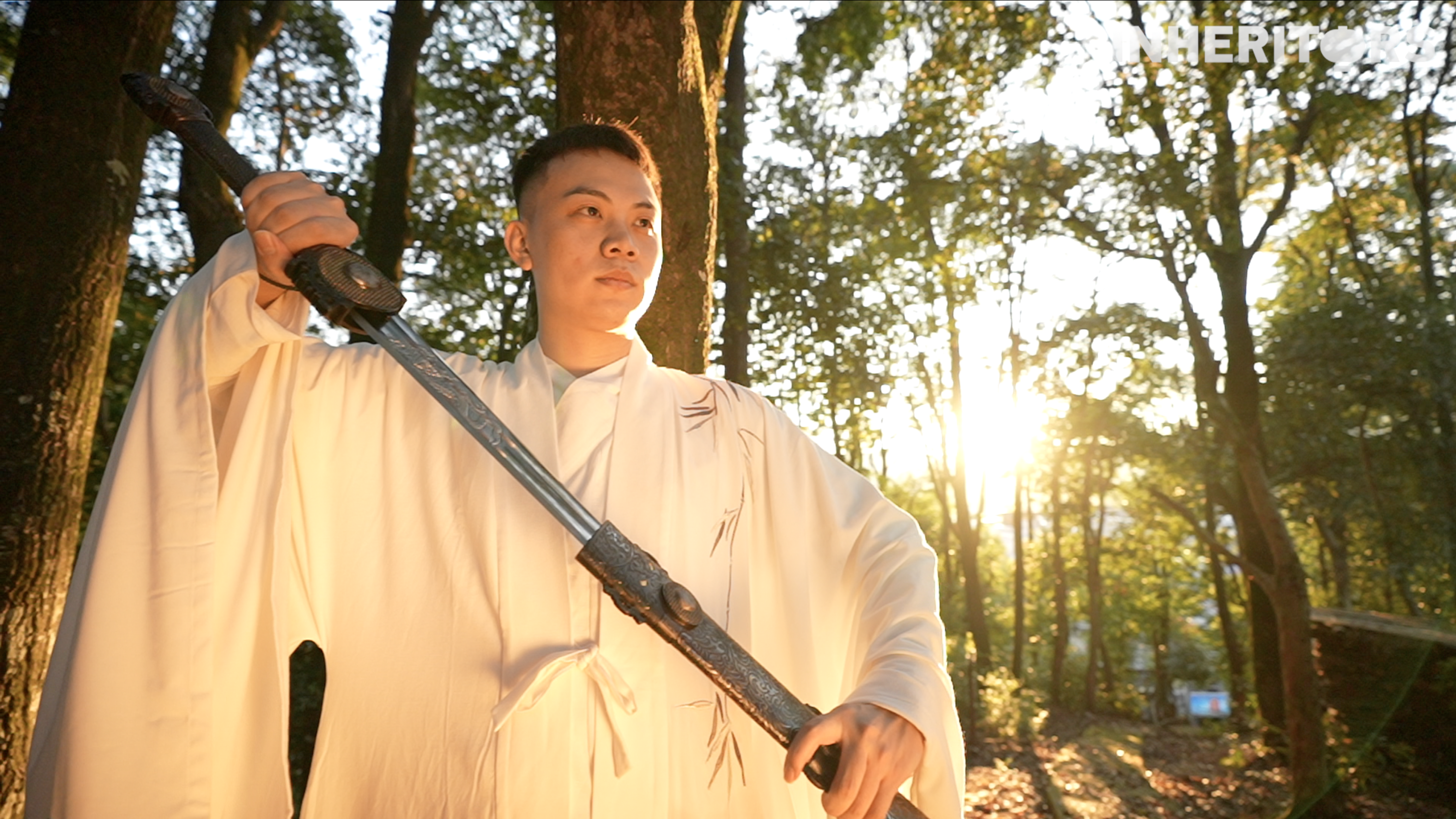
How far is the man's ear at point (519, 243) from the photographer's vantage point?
2.08 metres

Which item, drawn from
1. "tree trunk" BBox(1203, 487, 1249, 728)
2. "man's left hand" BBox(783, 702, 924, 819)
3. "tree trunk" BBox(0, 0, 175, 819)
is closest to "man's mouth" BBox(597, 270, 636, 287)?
"man's left hand" BBox(783, 702, 924, 819)

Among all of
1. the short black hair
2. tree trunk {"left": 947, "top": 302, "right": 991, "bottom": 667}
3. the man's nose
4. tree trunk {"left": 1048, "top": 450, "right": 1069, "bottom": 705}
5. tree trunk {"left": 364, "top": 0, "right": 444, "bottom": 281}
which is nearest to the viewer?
the man's nose

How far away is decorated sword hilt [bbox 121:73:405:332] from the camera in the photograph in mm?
1478

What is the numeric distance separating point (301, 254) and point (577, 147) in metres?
0.76

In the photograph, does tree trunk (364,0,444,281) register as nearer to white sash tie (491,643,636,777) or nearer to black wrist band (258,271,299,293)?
black wrist band (258,271,299,293)

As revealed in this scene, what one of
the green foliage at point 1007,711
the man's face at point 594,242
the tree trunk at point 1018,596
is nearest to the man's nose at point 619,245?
the man's face at point 594,242

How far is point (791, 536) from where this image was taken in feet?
6.31

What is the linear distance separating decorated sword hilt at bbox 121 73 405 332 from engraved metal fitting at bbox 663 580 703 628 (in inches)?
27.2

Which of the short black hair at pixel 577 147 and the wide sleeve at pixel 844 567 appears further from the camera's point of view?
the short black hair at pixel 577 147

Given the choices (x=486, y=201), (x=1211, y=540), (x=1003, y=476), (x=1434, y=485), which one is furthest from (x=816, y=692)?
(x=1003, y=476)

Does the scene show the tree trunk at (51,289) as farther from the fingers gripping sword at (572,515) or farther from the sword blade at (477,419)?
the sword blade at (477,419)

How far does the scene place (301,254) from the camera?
150cm

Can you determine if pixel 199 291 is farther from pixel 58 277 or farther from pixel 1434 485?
pixel 1434 485

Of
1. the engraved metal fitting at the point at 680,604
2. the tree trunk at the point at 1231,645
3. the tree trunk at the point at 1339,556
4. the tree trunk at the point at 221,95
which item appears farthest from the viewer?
the tree trunk at the point at 1339,556
